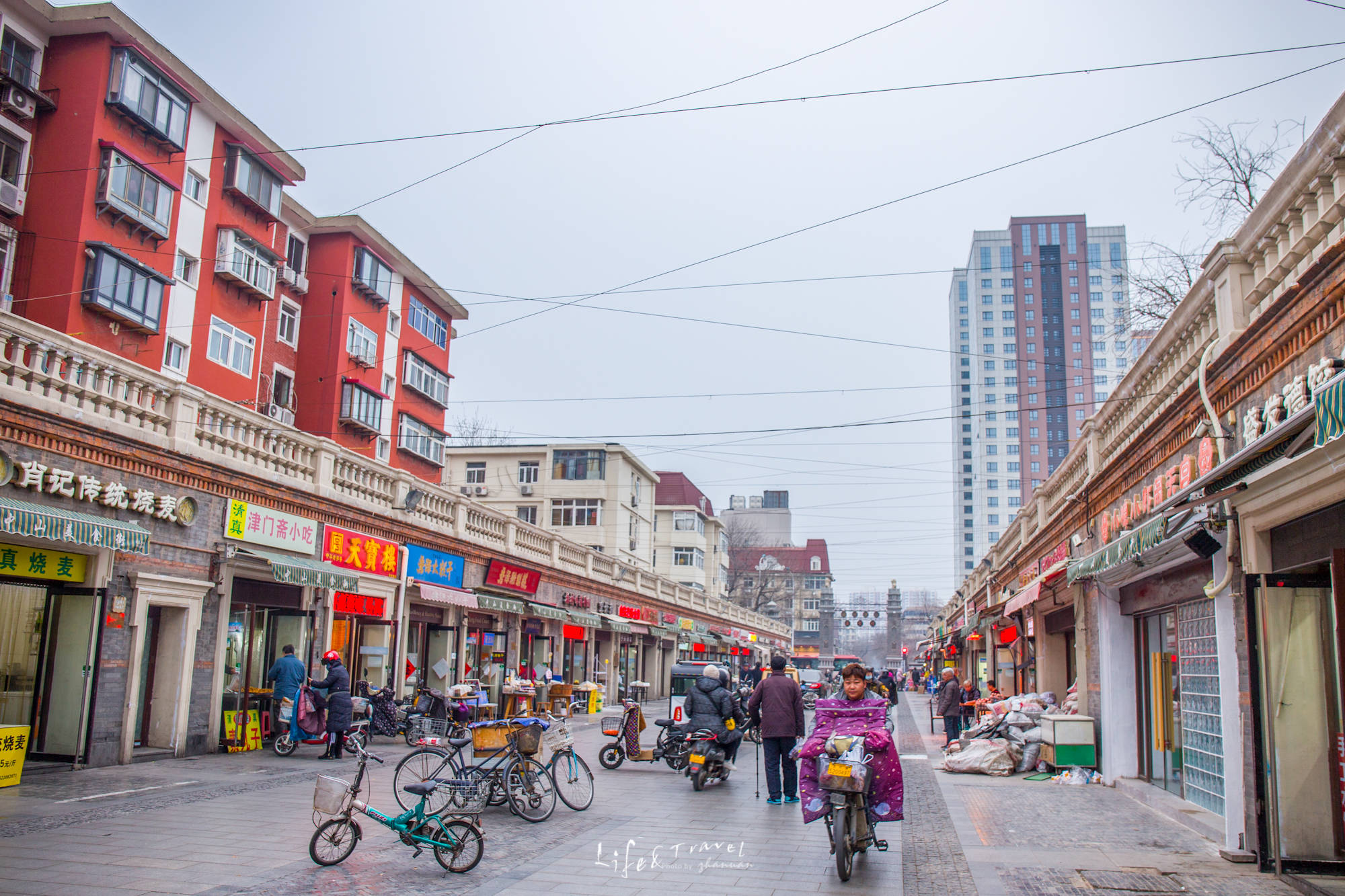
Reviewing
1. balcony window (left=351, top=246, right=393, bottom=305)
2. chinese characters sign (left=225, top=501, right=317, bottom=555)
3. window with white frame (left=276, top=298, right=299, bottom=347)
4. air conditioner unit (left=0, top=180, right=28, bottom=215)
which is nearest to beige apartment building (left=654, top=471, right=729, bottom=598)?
balcony window (left=351, top=246, right=393, bottom=305)

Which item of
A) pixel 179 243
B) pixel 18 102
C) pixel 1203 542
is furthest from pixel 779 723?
pixel 18 102

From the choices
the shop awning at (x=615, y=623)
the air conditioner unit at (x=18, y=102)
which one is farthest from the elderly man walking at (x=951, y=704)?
the air conditioner unit at (x=18, y=102)

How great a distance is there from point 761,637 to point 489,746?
6246cm

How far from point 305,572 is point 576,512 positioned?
3864 cm

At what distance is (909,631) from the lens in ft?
470

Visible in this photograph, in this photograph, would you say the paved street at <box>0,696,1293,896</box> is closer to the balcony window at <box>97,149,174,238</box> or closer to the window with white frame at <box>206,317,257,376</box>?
the balcony window at <box>97,149,174,238</box>

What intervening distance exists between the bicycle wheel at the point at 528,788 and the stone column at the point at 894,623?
96.9 metres

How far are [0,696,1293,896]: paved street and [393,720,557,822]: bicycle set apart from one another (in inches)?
8.9

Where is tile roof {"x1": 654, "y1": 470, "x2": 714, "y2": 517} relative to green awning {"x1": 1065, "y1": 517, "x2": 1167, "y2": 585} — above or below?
above

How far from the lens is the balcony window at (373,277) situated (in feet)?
109

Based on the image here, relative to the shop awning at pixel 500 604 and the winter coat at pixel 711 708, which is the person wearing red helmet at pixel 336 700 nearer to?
the winter coat at pixel 711 708

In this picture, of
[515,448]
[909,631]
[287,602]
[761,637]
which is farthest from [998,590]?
[909,631]

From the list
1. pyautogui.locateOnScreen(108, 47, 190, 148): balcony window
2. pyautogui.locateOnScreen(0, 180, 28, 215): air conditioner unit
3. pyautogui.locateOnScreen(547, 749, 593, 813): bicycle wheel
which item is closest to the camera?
pyautogui.locateOnScreen(547, 749, 593, 813): bicycle wheel

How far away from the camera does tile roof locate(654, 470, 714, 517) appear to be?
70369 mm
